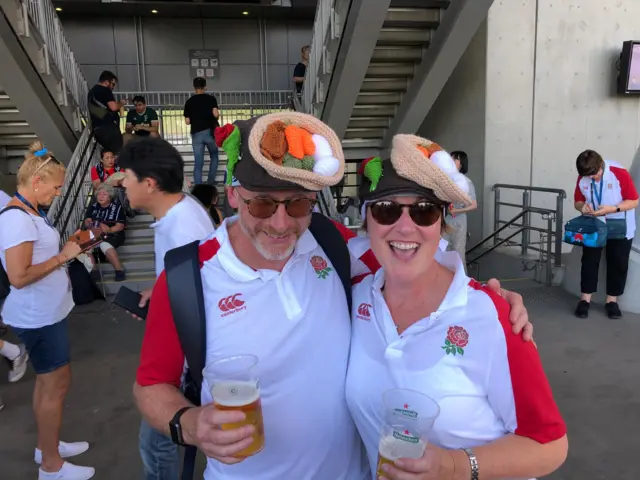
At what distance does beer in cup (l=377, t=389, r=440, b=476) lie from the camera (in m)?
1.12

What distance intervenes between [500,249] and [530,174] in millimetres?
1540

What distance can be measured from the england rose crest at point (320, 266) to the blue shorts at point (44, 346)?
6.54 ft

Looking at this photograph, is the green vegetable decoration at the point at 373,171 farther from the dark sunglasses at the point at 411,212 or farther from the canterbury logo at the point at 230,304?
the canterbury logo at the point at 230,304

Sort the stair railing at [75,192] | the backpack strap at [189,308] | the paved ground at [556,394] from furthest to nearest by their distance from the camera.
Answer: the stair railing at [75,192]
the paved ground at [556,394]
the backpack strap at [189,308]

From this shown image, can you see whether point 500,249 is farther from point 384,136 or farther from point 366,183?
point 366,183

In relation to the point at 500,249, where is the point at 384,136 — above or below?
above

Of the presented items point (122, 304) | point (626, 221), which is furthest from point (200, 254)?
point (626, 221)

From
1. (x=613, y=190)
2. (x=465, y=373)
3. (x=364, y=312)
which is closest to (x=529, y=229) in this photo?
(x=613, y=190)

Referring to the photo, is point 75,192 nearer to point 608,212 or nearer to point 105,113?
point 105,113

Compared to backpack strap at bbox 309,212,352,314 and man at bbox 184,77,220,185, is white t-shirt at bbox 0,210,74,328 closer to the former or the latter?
backpack strap at bbox 309,212,352,314

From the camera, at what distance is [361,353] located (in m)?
1.47

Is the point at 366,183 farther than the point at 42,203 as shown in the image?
No

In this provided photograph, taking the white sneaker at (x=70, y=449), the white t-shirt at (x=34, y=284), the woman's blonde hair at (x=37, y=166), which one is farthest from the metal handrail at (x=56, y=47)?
the white sneaker at (x=70, y=449)

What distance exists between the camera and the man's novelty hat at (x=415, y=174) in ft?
4.37
